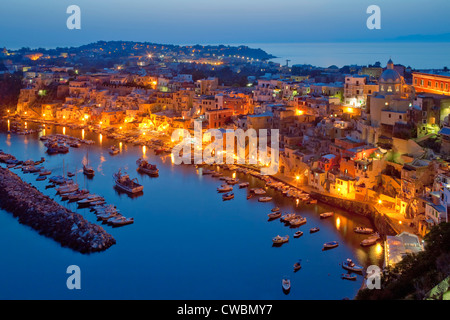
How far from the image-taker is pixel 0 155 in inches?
584

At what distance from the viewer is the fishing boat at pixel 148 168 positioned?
13.3 m

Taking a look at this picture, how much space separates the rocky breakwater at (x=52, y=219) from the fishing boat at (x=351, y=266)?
3.99 meters

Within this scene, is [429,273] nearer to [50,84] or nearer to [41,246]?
[41,246]

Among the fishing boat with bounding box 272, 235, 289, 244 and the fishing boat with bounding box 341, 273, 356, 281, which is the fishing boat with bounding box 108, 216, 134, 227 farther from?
the fishing boat with bounding box 341, 273, 356, 281

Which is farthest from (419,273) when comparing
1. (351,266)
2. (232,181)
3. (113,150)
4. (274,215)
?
(113,150)

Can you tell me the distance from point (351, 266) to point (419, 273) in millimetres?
1965

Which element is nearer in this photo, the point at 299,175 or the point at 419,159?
the point at 419,159

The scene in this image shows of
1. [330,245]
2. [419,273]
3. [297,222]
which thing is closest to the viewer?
[419,273]

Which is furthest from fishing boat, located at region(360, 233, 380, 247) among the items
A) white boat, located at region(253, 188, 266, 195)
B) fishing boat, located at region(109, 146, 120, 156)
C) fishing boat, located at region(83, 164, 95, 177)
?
fishing boat, located at region(109, 146, 120, 156)

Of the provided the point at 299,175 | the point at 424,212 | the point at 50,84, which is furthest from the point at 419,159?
the point at 50,84

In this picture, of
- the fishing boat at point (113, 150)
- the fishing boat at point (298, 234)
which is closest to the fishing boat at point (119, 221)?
the fishing boat at point (298, 234)

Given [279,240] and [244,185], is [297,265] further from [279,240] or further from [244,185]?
[244,185]

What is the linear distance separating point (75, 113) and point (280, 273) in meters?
16.1

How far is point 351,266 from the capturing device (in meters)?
7.87
